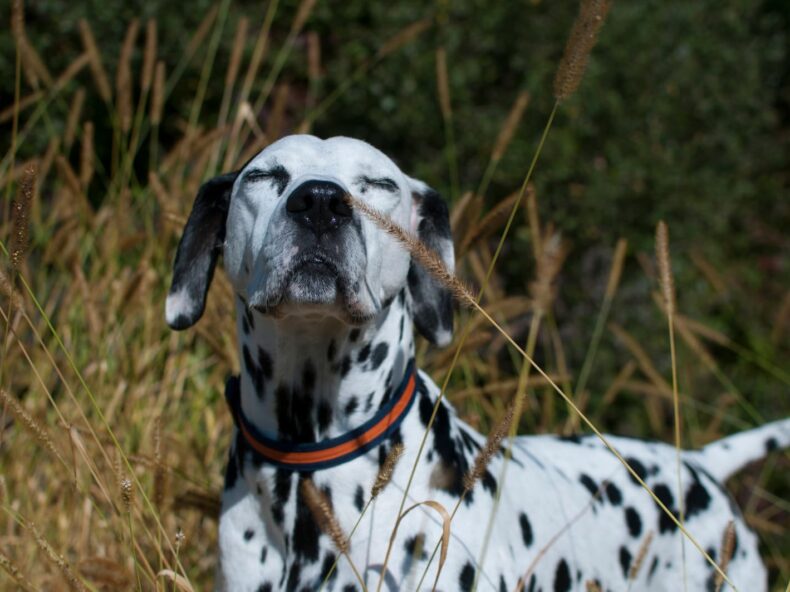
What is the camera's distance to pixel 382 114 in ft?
21.3

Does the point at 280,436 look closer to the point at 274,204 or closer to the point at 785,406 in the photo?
the point at 274,204

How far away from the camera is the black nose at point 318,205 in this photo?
279cm

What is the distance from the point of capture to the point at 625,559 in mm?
3750

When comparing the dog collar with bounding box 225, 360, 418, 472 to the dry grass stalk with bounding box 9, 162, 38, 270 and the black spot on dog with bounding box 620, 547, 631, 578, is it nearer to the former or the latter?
the dry grass stalk with bounding box 9, 162, 38, 270

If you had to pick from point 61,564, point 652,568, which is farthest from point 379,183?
point 652,568

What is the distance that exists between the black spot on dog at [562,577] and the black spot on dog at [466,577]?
0.58 m

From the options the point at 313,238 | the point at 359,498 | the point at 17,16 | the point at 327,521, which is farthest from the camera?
the point at 17,16

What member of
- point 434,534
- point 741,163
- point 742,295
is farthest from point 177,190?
point 742,295

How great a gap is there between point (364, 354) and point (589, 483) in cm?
113

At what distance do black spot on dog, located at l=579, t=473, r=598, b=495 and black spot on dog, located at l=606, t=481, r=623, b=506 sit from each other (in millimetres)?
46

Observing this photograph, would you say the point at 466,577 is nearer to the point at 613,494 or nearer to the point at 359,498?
the point at 359,498

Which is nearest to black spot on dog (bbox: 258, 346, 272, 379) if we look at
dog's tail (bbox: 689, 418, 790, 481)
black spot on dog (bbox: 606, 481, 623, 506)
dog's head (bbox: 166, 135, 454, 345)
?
dog's head (bbox: 166, 135, 454, 345)

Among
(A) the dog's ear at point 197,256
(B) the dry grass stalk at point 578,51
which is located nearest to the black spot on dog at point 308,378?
(A) the dog's ear at point 197,256

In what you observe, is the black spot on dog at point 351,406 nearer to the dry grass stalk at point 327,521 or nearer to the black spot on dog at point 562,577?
the dry grass stalk at point 327,521
